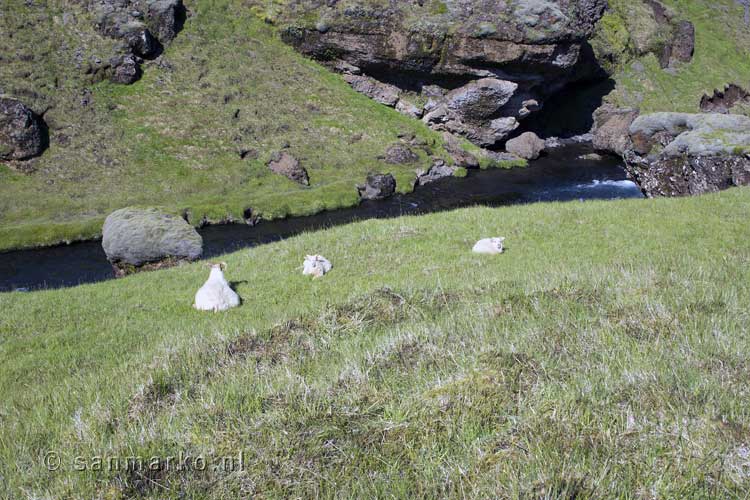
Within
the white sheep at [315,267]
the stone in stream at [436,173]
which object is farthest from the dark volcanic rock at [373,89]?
the white sheep at [315,267]

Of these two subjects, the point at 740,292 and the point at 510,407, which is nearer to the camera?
the point at 510,407

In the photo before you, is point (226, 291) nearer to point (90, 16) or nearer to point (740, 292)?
point (740, 292)

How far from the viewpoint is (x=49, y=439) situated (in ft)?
22.7

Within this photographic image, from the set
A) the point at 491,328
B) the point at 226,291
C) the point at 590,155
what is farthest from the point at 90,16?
the point at 491,328

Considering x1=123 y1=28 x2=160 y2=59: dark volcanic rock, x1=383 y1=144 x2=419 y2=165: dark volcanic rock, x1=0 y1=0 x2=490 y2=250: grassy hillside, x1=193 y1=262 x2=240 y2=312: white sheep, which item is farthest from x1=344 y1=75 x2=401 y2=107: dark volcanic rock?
x1=193 y1=262 x2=240 y2=312: white sheep

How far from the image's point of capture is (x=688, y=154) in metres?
39.1

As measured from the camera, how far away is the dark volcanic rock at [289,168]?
5550 centimetres

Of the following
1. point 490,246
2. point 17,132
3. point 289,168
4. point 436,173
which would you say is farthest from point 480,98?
point 17,132

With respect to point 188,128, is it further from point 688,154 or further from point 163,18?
point 688,154

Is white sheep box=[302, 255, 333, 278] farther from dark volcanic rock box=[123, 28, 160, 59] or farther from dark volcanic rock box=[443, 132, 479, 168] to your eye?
dark volcanic rock box=[123, 28, 160, 59]

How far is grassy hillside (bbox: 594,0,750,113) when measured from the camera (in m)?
91.1

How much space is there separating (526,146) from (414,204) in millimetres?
26569

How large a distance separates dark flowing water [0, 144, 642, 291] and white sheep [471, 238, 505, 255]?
2001 centimetres

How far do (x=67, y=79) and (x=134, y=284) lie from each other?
147 ft
